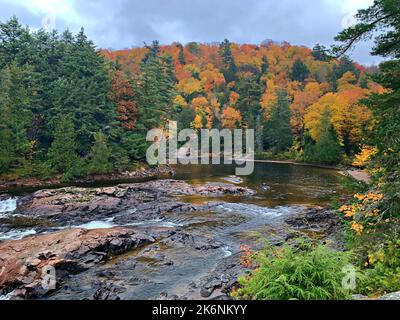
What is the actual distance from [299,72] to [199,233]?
94125 millimetres

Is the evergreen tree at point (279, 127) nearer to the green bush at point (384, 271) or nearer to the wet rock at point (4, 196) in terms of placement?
the wet rock at point (4, 196)

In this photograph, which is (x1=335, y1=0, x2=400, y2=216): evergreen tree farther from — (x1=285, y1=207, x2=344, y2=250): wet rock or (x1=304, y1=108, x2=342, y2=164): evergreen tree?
(x1=304, y1=108, x2=342, y2=164): evergreen tree

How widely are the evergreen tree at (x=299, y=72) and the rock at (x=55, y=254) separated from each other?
95.2 meters

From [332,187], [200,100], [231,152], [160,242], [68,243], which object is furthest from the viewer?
[200,100]

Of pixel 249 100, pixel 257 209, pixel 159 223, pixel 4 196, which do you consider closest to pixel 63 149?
pixel 4 196

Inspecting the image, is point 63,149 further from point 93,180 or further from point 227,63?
point 227,63

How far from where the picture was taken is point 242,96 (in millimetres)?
84688

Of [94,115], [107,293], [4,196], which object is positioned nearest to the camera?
[107,293]

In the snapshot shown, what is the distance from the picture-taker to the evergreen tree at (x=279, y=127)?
228 feet

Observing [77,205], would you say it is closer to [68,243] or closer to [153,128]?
[68,243]

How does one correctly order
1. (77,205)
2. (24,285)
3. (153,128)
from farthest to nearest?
(153,128) < (77,205) < (24,285)

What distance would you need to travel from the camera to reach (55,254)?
1366 centimetres
